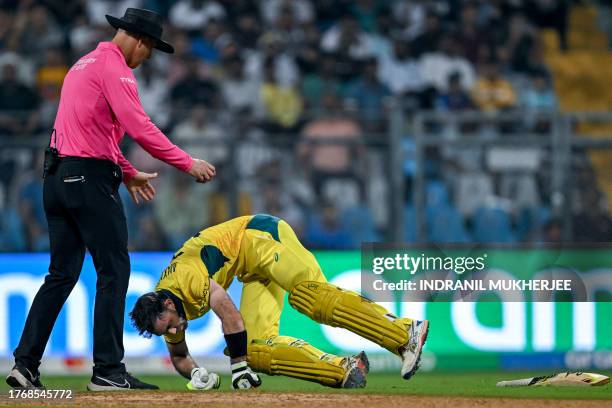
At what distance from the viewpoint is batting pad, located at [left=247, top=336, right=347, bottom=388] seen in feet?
26.7

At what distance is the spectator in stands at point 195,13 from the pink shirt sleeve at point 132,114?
8436 mm

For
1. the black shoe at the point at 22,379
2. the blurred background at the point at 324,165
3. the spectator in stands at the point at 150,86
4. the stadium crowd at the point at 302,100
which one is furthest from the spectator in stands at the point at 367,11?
the black shoe at the point at 22,379

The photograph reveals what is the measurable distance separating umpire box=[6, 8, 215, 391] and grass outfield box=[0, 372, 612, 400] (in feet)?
2.19

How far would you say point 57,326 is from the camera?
36.7ft

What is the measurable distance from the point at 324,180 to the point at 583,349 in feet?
9.76

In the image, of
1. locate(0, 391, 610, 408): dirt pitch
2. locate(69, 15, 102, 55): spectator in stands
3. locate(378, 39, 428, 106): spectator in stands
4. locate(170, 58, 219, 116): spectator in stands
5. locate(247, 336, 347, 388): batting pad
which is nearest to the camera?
locate(0, 391, 610, 408): dirt pitch

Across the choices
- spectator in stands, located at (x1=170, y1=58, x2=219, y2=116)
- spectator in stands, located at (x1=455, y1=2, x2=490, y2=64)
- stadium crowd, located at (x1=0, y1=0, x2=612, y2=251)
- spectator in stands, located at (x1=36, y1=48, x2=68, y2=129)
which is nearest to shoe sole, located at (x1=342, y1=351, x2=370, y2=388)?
stadium crowd, located at (x1=0, y1=0, x2=612, y2=251)

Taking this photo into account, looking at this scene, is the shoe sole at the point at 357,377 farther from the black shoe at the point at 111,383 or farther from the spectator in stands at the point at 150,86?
the spectator in stands at the point at 150,86

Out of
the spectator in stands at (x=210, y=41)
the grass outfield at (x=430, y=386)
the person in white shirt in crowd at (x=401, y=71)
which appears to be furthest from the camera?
the spectator in stands at (x=210, y=41)

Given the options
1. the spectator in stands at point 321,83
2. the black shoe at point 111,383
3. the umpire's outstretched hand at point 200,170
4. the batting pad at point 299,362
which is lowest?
the black shoe at point 111,383

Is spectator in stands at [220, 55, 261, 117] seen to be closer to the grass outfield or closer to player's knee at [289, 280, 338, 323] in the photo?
the grass outfield

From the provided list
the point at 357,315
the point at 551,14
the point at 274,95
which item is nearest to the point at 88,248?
the point at 357,315

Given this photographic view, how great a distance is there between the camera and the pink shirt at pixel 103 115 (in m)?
7.89

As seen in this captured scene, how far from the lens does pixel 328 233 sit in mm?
12422
